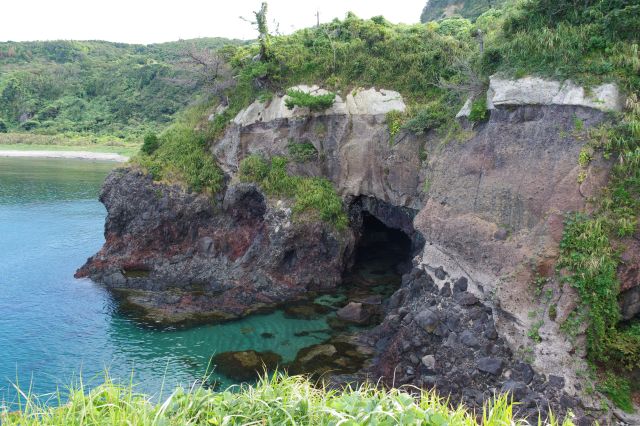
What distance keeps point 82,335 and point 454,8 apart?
61.3m

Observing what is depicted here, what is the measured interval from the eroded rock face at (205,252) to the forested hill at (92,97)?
53.5 metres

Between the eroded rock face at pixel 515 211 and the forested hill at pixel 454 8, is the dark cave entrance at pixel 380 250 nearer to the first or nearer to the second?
the eroded rock face at pixel 515 211

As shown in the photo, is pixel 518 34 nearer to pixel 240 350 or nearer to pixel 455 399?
pixel 455 399

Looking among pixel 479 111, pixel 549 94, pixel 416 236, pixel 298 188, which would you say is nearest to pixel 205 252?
pixel 298 188

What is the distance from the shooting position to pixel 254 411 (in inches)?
277

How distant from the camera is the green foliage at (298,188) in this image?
95.6 ft

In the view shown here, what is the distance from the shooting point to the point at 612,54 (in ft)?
61.0

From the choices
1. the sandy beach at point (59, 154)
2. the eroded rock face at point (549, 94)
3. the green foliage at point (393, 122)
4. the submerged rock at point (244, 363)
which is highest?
the eroded rock face at point (549, 94)

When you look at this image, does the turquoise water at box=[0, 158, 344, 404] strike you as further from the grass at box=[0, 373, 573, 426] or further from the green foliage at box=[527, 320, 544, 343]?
the green foliage at box=[527, 320, 544, 343]

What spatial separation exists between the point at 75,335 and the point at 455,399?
56.2 feet

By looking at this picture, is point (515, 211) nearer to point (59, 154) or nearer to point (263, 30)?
point (263, 30)

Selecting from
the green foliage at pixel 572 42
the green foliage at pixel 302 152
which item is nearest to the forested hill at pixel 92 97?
the green foliage at pixel 302 152

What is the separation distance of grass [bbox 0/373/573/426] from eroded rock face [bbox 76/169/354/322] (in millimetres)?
18765

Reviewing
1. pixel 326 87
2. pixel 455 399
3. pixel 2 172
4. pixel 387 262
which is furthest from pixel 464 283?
pixel 2 172
